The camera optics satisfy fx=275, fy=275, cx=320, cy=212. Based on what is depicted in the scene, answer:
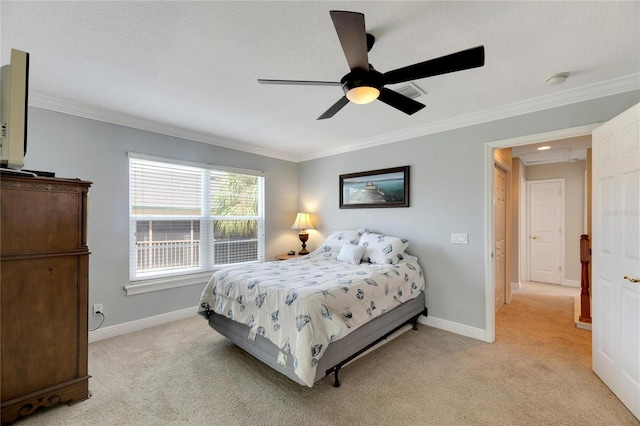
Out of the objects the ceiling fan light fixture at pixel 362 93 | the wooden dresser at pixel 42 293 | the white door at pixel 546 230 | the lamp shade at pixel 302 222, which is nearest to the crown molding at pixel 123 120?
the lamp shade at pixel 302 222

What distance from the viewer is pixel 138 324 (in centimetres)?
321

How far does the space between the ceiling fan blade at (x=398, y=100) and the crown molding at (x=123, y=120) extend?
109 inches

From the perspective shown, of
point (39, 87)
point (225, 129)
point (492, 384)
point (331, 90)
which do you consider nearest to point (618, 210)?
point (492, 384)

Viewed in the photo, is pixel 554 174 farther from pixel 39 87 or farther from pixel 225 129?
pixel 39 87

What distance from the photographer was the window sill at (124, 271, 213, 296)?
3.20 meters

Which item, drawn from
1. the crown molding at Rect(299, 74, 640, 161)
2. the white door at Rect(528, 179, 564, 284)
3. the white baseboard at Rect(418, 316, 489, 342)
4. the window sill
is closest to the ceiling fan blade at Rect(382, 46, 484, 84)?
the crown molding at Rect(299, 74, 640, 161)

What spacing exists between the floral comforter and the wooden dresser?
3.52 feet

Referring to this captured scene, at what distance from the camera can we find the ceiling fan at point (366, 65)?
49.4 inches

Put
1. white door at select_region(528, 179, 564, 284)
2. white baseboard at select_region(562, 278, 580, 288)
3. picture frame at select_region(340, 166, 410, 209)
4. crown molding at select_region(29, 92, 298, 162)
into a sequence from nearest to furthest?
1. crown molding at select_region(29, 92, 298, 162)
2. picture frame at select_region(340, 166, 410, 209)
3. white baseboard at select_region(562, 278, 580, 288)
4. white door at select_region(528, 179, 564, 284)

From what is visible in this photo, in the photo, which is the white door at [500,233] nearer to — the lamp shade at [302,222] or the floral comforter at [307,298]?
the floral comforter at [307,298]

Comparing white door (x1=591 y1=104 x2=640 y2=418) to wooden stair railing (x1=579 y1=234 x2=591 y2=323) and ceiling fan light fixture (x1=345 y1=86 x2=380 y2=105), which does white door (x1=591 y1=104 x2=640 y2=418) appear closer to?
wooden stair railing (x1=579 y1=234 x2=591 y2=323)

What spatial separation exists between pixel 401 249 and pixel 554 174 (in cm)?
423

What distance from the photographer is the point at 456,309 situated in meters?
3.20

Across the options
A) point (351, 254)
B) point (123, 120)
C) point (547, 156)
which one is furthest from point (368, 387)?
point (547, 156)
